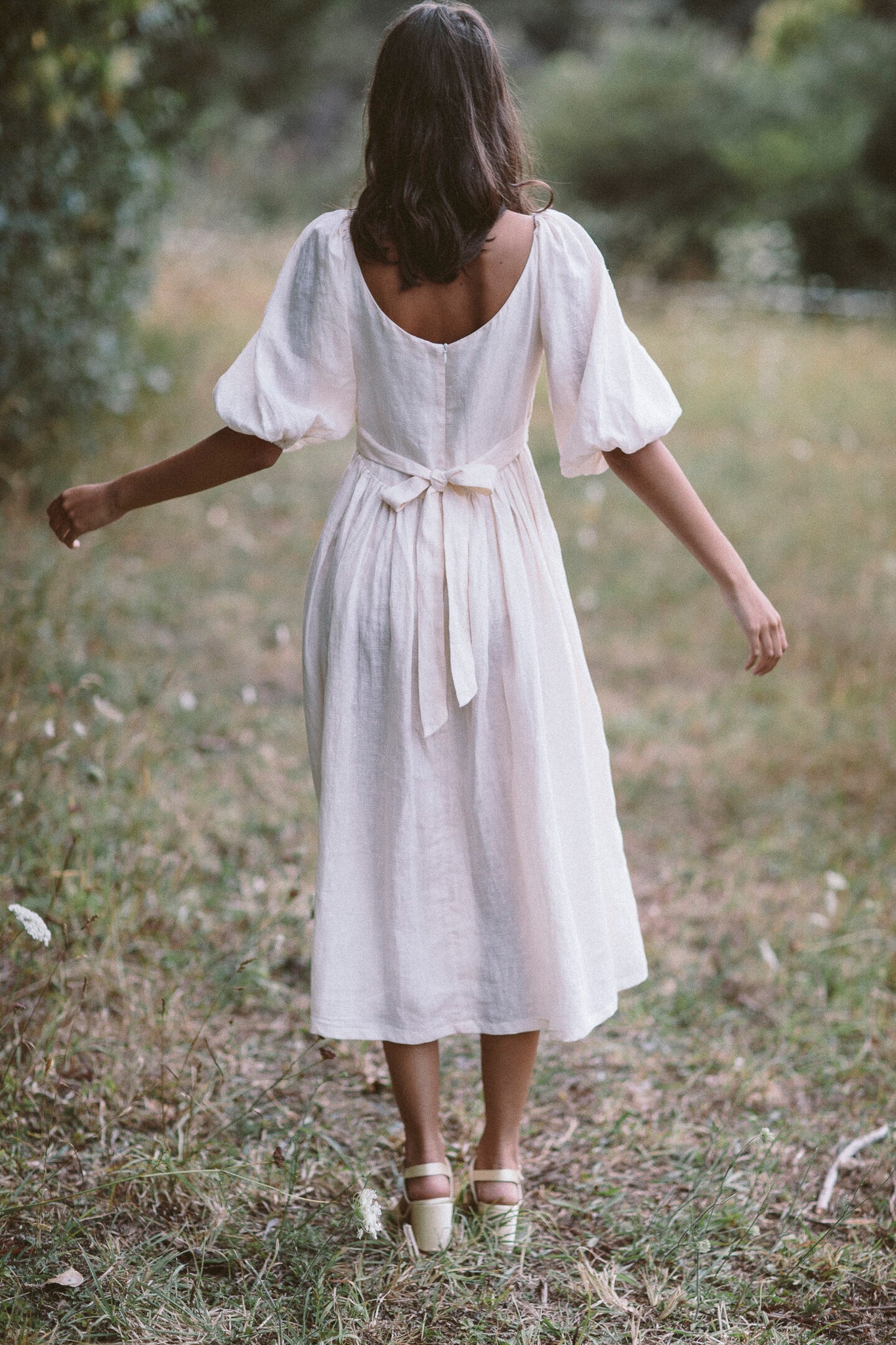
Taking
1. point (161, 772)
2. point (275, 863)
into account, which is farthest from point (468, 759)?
point (161, 772)

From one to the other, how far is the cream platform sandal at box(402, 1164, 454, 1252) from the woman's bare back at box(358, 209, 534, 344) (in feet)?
4.54

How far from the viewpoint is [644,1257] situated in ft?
6.82

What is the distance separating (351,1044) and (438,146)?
6.03 ft

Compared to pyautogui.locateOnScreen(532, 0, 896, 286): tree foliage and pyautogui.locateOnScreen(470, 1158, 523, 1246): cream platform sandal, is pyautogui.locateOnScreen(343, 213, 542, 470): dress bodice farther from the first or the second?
pyautogui.locateOnScreen(532, 0, 896, 286): tree foliage

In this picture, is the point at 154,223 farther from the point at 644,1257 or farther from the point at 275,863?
the point at 644,1257

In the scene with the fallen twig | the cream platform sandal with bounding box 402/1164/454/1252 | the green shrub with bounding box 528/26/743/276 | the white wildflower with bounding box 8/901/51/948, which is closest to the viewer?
the white wildflower with bounding box 8/901/51/948

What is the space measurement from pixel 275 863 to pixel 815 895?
151 cm

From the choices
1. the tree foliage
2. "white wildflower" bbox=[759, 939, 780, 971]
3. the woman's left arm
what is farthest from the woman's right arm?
the tree foliage

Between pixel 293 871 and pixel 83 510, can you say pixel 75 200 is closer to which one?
pixel 293 871

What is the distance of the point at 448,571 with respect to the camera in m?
1.92

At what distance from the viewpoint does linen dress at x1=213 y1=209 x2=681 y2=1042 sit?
6.23 ft

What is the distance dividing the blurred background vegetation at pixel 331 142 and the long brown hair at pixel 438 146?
105 mm

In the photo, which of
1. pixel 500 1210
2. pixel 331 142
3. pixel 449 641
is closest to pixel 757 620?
pixel 449 641

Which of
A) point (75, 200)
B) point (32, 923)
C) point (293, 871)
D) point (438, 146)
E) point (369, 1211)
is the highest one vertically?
point (438, 146)
